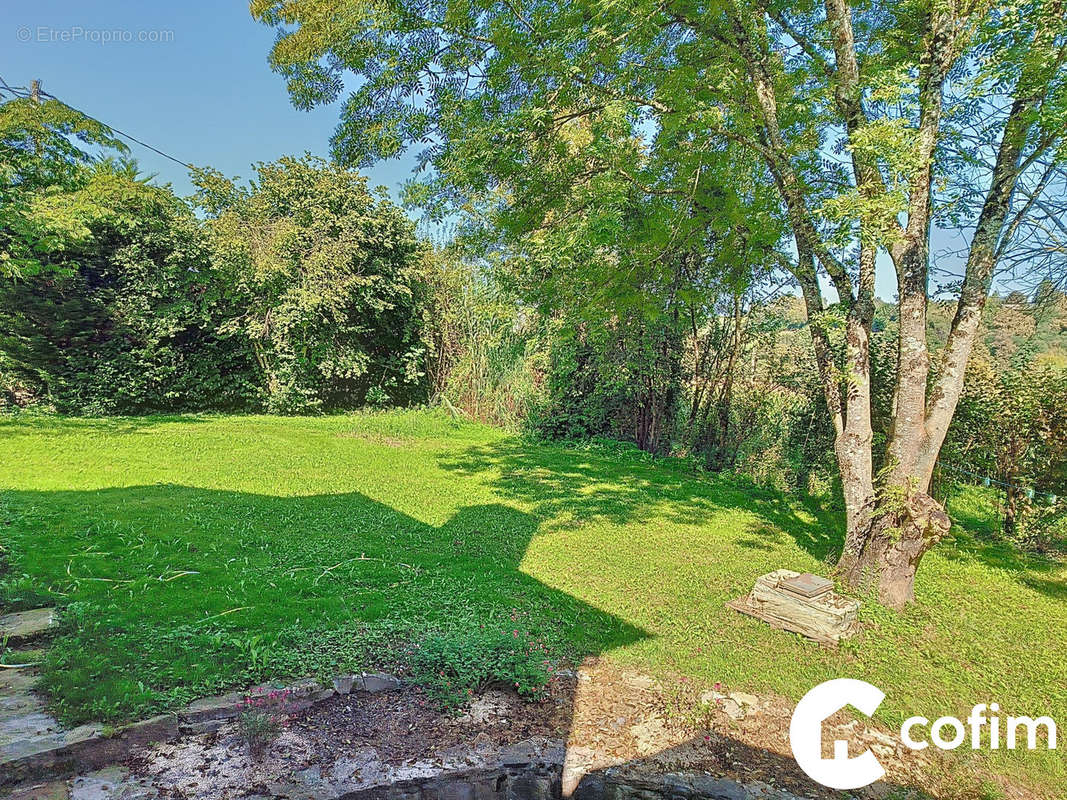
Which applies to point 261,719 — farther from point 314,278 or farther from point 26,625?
point 314,278

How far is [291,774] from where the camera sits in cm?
215

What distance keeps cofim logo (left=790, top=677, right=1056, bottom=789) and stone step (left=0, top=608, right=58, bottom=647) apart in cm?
386

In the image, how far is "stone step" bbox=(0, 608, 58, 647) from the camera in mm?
2830

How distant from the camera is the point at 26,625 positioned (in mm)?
2947

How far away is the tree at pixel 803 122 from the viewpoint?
148 inches

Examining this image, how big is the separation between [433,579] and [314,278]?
371 inches

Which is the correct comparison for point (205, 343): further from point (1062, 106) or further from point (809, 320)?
point (1062, 106)

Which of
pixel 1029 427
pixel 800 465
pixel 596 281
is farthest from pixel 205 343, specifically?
pixel 1029 427

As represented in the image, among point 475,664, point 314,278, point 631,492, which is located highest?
point 314,278

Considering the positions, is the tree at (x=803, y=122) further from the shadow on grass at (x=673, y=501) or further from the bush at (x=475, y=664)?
the bush at (x=475, y=664)

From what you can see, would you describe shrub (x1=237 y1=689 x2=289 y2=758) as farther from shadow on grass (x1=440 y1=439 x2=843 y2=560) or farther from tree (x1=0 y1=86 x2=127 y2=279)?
tree (x1=0 y1=86 x2=127 y2=279)

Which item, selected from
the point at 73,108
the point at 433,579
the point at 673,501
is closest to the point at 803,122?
the point at 673,501

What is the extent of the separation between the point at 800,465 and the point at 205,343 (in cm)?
1180

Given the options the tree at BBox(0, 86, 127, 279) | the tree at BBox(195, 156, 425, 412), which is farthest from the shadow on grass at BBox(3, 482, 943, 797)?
the tree at BBox(195, 156, 425, 412)
